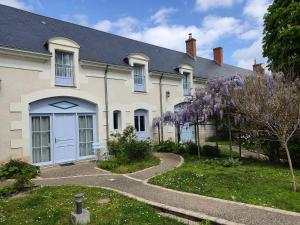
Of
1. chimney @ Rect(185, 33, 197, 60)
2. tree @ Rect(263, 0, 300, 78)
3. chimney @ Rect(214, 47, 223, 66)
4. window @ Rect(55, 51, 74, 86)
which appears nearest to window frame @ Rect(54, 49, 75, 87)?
window @ Rect(55, 51, 74, 86)

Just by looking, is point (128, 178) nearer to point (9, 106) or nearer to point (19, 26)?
point (9, 106)

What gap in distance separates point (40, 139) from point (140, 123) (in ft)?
20.1

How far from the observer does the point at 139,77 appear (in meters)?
17.1

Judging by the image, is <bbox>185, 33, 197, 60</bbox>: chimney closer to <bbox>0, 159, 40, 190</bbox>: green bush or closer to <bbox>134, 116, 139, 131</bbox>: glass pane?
<bbox>134, 116, 139, 131</bbox>: glass pane

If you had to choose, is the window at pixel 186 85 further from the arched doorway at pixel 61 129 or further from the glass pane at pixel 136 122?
the arched doorway at pixel 61 129

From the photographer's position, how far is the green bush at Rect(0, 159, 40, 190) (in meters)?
8.31

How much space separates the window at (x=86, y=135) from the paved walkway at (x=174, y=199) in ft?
8.76

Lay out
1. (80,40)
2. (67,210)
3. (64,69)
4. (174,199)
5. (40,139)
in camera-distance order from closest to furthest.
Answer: (67,210) → (174,199) → (40,139) → (64,69) → (80,40)

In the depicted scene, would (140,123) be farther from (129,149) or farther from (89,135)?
(129,149)

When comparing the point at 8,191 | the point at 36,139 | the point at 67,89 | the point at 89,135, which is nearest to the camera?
the point at 8,191

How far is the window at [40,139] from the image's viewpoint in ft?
39.8

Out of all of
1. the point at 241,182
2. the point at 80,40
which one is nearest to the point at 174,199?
the point at 241,182

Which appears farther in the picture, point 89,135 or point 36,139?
point 89,135

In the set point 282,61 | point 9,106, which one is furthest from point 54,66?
point 282,61
